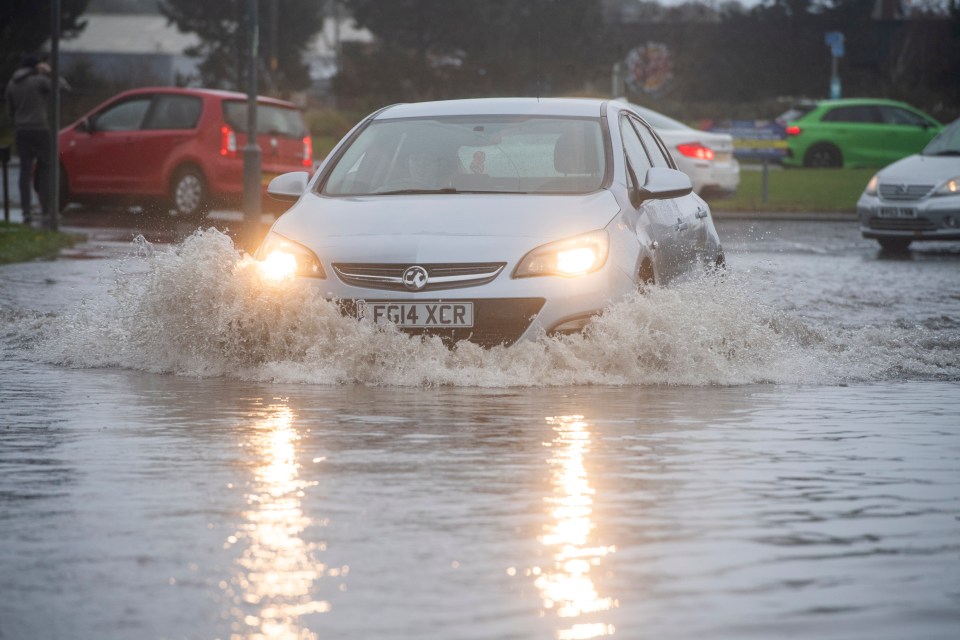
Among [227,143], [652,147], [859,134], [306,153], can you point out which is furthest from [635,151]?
[859,134]

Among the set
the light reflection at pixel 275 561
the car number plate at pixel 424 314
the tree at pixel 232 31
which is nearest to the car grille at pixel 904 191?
the car number plate at pixel 424 314

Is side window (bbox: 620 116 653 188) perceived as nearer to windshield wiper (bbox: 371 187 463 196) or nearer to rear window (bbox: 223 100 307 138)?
windshield wiper (bbox: 371 187 463 196)

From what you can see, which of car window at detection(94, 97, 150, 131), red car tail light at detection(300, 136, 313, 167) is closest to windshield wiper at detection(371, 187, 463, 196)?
car window at detection(94, 97, 150, 131)

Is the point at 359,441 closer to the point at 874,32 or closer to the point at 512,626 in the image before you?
the point at 512,626

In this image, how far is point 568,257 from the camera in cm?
943

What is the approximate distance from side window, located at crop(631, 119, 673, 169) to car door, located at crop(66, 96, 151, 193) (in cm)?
1443

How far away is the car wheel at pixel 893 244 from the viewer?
2217 cm

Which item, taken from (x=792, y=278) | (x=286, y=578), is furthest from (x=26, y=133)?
(x=286, y=578)

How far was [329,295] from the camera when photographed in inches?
368

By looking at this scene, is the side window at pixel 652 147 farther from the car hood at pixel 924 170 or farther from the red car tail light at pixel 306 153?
the red car tail light at pixel 306 153

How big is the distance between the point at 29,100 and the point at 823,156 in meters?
22.4

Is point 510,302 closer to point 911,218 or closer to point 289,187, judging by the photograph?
point 289,187

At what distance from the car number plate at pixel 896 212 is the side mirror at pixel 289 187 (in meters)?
12.2

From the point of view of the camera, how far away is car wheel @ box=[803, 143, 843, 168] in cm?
4091
